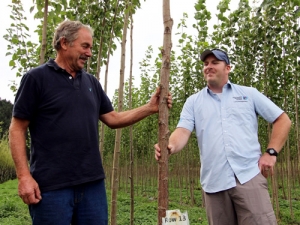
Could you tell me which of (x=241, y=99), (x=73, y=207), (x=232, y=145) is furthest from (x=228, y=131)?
(x=73, y=207)

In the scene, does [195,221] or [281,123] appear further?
[195,221]

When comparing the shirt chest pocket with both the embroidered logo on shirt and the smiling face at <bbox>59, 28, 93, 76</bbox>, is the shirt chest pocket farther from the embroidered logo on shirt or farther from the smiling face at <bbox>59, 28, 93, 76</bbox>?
the smiling face at <bbox>59, 28, 93, 76</bbox>

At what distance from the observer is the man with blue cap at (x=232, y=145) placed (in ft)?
8.96

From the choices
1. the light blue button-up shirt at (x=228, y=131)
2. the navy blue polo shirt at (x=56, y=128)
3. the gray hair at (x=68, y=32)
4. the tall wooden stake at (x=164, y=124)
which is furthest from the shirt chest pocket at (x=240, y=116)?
the gray hair at (x=68, y=32)

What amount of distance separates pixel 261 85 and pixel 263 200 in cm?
617

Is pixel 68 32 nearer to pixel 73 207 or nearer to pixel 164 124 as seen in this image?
pixel 164 124

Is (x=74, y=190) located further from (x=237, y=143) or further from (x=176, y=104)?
(x=176, y=104)

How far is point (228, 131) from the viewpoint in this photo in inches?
111

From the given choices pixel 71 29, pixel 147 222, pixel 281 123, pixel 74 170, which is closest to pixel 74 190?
pixel 74 170

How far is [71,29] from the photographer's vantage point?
249cm

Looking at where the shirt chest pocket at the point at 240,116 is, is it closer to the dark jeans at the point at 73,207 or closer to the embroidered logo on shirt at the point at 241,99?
the embroidered logo on shirt at the point at 241,99

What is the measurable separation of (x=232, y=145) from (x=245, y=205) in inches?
17.7

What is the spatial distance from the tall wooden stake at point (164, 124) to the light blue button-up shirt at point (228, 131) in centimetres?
58

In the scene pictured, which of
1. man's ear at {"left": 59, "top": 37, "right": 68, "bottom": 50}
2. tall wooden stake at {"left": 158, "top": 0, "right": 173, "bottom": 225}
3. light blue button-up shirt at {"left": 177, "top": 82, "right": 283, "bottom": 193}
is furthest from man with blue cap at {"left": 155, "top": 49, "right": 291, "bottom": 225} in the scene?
man's ear at {"left": 59, "top": 37, "right": 68, "bottom": 50}
